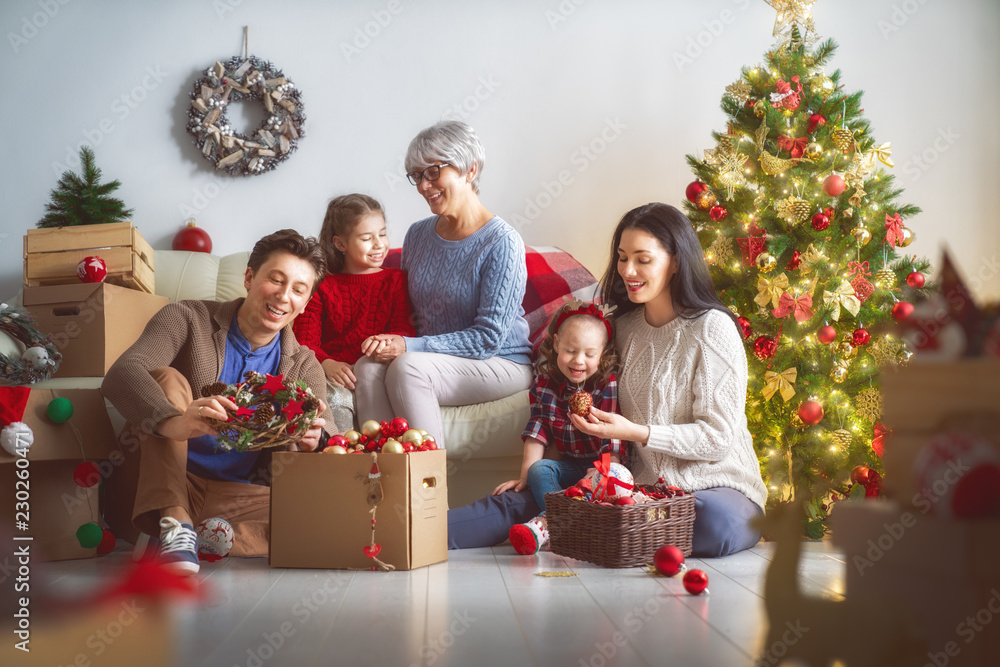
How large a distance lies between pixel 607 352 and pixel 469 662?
3.90ft

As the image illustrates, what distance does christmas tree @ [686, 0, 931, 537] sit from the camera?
2.24m

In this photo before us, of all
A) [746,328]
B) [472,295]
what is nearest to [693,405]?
[746,328]

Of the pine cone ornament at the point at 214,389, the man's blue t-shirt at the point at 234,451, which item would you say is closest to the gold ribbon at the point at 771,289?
the man's blue t-shirt at the point at 234,451

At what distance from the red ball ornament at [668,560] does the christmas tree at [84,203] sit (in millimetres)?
2724

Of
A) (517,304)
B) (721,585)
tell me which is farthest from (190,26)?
(721,585)

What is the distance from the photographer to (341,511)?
64.2 inches

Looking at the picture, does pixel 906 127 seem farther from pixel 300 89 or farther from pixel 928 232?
pixel 300 89

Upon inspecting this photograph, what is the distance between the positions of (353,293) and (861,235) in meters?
1.58

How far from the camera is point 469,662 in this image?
100 cm

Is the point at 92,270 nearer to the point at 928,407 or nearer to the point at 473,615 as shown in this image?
the point at 473,615

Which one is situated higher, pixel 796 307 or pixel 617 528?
pixel 796 307

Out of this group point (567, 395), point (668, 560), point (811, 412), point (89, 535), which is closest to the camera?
point (668, 560)

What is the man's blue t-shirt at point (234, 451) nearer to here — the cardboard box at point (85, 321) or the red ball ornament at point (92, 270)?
the cardboard box at point (85, 321)

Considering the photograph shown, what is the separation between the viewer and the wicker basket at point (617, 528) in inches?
65.2
